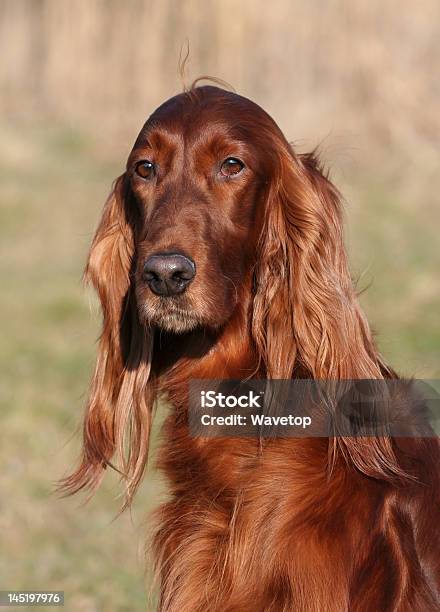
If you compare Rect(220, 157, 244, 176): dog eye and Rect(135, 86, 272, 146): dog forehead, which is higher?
Rect(135, 86, 272, 146): dog forehead

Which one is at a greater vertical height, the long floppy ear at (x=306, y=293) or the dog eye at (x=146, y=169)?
the dog eye at (x=146, y=169)

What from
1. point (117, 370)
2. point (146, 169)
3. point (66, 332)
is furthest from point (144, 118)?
point (146, 169)

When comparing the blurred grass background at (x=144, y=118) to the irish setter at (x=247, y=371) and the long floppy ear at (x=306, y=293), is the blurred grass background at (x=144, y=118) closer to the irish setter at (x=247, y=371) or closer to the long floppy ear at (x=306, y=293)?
the irish setter at (x=247, y=371)

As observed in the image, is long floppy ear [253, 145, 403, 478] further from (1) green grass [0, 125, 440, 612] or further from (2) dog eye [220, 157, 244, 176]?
(1) green grass [0, 125, 440, 612]

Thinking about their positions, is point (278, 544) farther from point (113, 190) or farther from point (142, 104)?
point (142, 104)

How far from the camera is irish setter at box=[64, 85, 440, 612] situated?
321cm

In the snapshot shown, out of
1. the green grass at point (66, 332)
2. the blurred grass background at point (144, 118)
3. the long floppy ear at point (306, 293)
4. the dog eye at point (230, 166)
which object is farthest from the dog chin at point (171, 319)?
the blurred grass background at point (144, 118)

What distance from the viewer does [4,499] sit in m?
6.77

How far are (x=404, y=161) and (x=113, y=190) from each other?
10635mm

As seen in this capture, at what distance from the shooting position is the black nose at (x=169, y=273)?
3295mm

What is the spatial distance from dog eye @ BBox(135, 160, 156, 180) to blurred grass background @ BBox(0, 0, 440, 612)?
425cm

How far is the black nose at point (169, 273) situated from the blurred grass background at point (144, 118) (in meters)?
4.49

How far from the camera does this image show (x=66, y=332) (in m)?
11.1

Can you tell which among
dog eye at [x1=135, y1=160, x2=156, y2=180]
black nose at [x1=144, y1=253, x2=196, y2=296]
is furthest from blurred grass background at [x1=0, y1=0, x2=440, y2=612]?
black nose at [x1=144, y1=253, x2=196, y2=296]
